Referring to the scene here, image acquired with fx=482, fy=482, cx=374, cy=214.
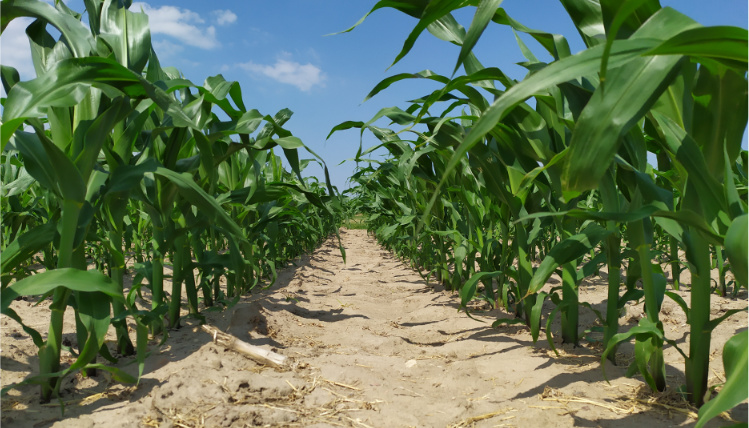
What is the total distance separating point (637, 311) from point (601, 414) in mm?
1447

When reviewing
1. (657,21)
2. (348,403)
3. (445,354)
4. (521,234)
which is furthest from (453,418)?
(657,21)

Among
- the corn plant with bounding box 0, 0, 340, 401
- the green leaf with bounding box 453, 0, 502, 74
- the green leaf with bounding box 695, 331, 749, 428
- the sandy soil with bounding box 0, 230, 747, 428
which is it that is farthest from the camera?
the sandy soil with bounding box 0, 230, 747, 428

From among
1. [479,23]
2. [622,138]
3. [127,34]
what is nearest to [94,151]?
[127,34]

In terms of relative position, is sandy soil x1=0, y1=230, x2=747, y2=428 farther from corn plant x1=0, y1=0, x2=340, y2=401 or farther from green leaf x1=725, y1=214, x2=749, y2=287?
green leaf x1=725, y1=214, x2=749, y2=287

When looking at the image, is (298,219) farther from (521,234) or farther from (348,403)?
(348,403)

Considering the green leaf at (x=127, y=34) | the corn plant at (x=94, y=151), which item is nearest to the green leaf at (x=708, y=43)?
the corn plant at (x=94, y=151)

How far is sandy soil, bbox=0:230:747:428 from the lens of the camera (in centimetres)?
134

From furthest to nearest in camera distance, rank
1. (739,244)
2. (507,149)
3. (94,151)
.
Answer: (507,149)
(94,151)
(739,244)

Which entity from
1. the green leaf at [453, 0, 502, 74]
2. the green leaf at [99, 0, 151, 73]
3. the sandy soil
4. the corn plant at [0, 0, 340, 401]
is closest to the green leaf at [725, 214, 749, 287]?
the green leaf at [453, 0, 502, 74]

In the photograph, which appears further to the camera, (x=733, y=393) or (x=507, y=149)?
(x=507, y=149)

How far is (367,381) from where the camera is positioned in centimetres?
176

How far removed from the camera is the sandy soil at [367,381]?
1337 millimetres

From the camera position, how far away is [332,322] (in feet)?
9.21

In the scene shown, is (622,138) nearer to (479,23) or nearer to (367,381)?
(479,23)
